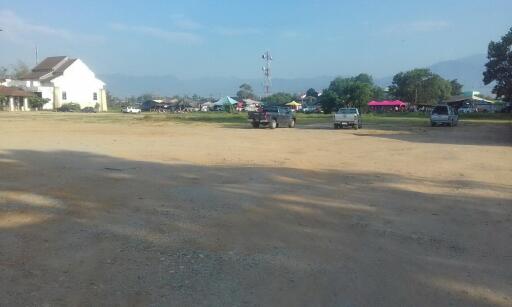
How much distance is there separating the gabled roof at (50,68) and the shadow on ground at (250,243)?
290 feet

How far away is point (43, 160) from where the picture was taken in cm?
1423

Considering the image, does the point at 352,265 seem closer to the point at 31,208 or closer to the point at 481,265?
the point at 481,265

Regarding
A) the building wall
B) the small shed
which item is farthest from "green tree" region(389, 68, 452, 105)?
the small shed

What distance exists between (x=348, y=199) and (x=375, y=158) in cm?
777

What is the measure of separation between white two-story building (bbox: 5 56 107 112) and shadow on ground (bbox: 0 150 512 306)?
84779 mm

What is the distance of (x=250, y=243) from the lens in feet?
21.0

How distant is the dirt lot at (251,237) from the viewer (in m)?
4.91

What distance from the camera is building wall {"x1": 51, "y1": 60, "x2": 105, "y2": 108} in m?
91.3

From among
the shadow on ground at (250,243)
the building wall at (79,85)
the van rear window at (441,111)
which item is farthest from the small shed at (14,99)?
the shadow on ground at (250,243)

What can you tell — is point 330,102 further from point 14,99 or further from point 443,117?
point 14,99

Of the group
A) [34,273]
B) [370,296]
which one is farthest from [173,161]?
[370,296]

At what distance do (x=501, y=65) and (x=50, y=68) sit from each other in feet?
249

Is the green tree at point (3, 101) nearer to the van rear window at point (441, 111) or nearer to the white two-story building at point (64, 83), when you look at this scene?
the white two-story building at point (64, 83)

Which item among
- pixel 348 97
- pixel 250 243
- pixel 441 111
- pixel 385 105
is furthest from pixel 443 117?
pixel 385 105
